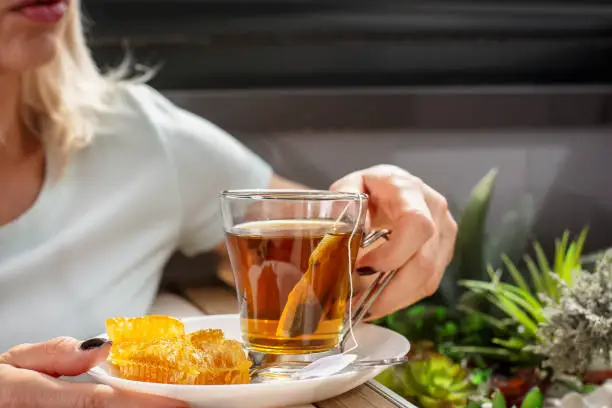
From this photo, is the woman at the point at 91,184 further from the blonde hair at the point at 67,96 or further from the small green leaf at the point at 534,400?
the small green leaf at the point at 534,400

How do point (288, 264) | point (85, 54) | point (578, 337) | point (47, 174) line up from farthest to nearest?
1. point (85, 54)
2. point (47, 174)
3. point (578, 337)
4. point (288, 264)

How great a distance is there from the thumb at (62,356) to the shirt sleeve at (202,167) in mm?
482

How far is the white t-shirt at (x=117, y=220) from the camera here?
2.77ft

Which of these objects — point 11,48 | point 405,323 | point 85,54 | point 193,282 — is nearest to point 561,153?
point 405,323

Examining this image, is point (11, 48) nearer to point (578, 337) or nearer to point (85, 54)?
point (85, 54)

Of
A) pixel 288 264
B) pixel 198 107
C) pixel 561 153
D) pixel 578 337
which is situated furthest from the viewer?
pixel 561 153

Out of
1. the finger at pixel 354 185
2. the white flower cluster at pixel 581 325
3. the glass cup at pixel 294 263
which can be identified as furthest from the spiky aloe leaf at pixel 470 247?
the glass cup at pixel 294 263

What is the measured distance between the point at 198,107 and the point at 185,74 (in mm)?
59

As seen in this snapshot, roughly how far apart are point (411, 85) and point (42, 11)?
26.5 inches

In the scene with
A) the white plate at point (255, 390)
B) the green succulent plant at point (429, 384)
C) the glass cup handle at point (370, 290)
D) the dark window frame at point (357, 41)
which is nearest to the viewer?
the white plate at point (255, 390)

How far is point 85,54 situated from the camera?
1.02m

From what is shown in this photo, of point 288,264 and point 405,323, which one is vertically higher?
point 288,264

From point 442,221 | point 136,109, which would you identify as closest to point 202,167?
point 136,109

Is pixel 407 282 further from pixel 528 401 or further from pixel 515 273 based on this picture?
pixel 515 273
